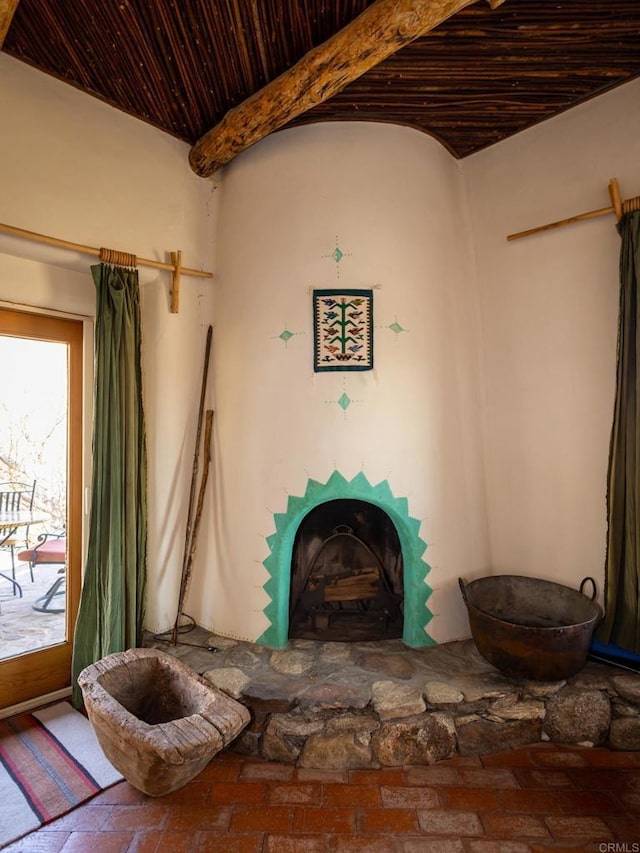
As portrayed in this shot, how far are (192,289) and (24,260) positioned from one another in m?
0.81

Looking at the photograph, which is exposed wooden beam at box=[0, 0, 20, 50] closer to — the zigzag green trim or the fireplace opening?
the zigzag green trim

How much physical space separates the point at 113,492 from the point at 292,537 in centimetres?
90

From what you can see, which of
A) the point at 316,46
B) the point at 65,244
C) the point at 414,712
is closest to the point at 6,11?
the point at 65,244

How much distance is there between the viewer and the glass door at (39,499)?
223cm

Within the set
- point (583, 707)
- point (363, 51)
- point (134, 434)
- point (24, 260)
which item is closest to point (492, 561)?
point (583, 707)

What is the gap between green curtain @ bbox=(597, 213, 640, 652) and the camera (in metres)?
2.11

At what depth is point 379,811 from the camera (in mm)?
1630

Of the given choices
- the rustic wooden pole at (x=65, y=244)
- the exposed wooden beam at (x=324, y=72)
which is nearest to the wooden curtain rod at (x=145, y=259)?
the rustic wooden pole at (x=65, y=244)

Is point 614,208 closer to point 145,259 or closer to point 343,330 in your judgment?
point 343,330

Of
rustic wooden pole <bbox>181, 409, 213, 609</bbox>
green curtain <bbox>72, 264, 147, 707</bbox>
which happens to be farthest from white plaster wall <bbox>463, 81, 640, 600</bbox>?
green curtain <bbox>72, 264, 147, 707</bbox>

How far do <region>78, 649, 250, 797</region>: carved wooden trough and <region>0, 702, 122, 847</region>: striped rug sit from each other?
0.67 feet

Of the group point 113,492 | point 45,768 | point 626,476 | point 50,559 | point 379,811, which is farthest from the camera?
point 50,559

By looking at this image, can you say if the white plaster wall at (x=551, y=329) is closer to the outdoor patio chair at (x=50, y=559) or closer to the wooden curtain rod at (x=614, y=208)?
→ the wooden curtain rod at (x=614, y=208)

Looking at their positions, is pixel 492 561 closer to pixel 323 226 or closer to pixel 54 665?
pixel 323 226
